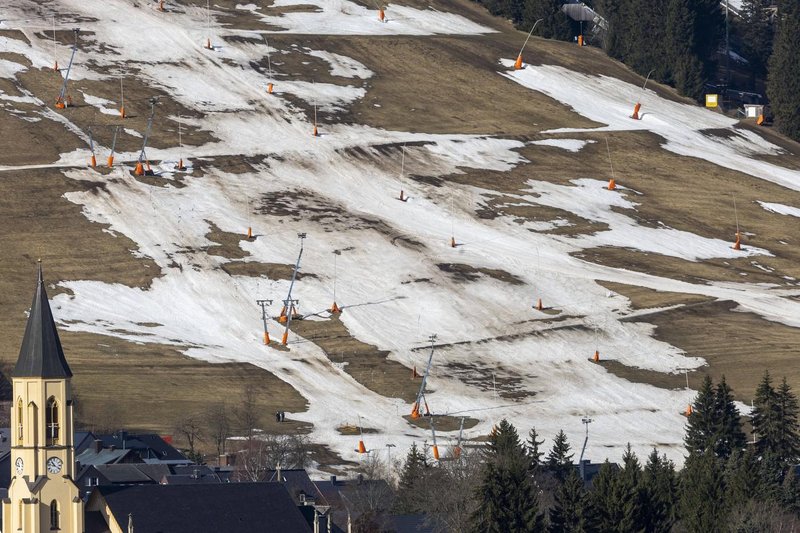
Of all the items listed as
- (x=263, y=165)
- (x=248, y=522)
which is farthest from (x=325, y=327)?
(x=248, y=522)

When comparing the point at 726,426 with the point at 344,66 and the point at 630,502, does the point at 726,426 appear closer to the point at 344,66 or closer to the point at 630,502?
the point at 630,502

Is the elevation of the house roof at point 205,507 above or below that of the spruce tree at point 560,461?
above

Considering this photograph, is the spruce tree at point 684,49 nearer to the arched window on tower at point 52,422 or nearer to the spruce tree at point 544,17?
the spruce tree at point 544,17

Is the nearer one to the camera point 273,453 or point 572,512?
point 572,512

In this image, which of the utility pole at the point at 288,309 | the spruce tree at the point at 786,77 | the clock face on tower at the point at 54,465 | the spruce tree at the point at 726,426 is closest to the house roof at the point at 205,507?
the clock face on tower at the point at 54,465

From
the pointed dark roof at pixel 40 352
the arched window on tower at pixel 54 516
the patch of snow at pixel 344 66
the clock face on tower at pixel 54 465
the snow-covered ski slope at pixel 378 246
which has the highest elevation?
the pointed dark roof at pixel 40 352

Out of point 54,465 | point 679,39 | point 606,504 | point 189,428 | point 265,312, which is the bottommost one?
point 265,312

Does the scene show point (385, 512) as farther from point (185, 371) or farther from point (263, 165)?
point (263, 165)

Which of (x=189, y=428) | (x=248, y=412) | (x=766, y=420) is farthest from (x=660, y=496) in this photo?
(x=248, y=412)

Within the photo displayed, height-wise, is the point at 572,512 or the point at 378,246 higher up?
the point at 572,512
